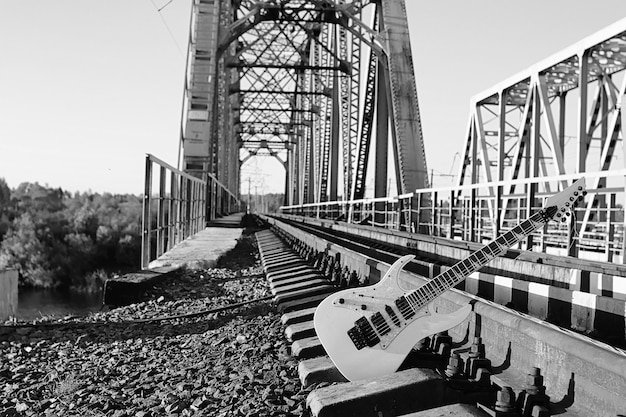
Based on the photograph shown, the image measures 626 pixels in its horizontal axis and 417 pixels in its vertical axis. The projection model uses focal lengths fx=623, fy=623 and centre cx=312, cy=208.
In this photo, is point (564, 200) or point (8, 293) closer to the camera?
point (564, 200)

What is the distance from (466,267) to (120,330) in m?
2.67

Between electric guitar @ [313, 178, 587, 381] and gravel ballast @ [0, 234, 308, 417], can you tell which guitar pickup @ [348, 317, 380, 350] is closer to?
electric guitar @ [313, 178, 587, 381]

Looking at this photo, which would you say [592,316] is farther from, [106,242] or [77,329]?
[106,242]

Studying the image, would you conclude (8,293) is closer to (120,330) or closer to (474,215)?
(120,330)

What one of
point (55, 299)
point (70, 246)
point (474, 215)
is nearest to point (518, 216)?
point (474, 215)

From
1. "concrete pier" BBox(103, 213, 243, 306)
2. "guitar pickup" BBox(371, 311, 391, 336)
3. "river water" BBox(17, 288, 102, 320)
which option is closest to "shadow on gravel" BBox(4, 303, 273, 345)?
"concrete pier" BBox(103, 213, 243, 306)

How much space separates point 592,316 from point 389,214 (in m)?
13.3

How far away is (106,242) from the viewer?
56000 mm

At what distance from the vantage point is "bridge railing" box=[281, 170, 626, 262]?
283 inches

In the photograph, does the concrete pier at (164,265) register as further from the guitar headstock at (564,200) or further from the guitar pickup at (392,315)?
the guitar headstock at (564,200)

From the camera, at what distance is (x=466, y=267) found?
2.79 metres

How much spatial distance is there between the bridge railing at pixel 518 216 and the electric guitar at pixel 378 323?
3.95 m

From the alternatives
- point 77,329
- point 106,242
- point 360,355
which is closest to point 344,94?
point 77,329

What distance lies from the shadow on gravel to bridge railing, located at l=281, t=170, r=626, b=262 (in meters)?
3.63
